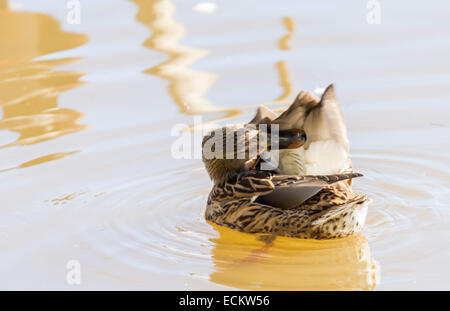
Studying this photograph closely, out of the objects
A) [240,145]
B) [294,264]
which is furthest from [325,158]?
[294,264]

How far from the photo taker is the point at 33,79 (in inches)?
427

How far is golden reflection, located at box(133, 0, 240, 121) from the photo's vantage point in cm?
998

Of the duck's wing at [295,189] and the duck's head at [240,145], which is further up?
the duck's head at [240,145]

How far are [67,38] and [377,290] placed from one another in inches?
305

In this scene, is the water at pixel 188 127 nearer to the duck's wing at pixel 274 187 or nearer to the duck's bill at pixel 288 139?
the duck's wing at pixel 274 187

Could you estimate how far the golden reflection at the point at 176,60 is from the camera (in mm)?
9984

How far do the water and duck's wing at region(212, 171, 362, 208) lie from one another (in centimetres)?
35

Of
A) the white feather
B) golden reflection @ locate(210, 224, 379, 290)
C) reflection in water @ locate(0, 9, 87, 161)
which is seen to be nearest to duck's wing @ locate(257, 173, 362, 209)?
the white feather

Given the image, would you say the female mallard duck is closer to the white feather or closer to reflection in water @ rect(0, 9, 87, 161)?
the white feather

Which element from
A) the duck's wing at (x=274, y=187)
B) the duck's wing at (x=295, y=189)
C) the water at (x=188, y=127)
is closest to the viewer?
the duck's wing at (x=295, y=189)

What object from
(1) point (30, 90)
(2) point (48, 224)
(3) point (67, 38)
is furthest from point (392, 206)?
(3) point (67, 38)

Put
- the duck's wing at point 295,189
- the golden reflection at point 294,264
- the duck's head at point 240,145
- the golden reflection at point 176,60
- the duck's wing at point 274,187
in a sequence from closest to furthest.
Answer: the golden reflection at point 294,264 → the duck's wing at point 295,189 → the duck's wing at point 274,187 → the duck's head at point 240,145 → the golden reflection at point 176,60

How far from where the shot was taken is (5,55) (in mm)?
11773

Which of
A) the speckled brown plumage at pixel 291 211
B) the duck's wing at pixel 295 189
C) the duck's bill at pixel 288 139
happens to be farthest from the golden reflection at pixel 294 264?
the duck's bill at pixel 288 139
